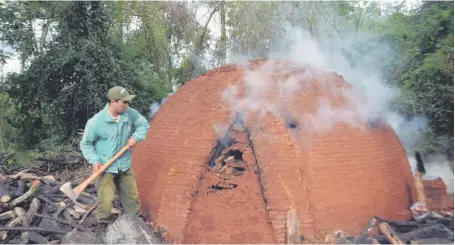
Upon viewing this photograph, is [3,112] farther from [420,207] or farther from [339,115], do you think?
[420,207]

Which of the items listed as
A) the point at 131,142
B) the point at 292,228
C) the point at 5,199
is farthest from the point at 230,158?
the point at 5,199

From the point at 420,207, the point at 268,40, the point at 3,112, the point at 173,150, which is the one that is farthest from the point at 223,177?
the point at 3,112

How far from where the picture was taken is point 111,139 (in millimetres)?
4996

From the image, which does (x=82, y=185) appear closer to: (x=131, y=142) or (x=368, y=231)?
(x=131, y=142)

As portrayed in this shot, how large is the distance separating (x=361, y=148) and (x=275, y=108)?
135 centimetres

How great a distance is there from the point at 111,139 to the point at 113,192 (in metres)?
0.68

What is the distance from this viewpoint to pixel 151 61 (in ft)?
55.8

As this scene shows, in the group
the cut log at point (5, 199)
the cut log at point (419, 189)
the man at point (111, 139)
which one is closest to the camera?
the man at point (111, 139)

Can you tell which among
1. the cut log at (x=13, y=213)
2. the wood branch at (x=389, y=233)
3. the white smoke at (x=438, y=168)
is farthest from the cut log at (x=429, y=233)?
the cut log at (x=13, y=213)

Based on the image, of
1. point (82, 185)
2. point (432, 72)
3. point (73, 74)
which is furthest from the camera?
point (73, 74)

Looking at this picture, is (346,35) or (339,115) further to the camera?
(346,35)

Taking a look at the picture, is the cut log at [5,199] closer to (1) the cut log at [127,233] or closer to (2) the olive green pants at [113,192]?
(2) the olive green pants at [113,192]

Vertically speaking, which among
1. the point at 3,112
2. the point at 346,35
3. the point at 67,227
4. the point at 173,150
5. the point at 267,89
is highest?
the point at 346,35

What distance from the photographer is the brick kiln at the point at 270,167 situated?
5.39 meters
